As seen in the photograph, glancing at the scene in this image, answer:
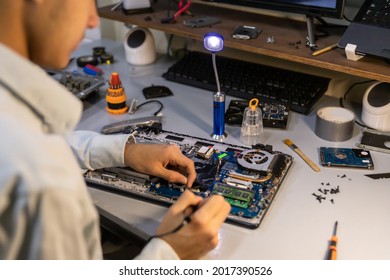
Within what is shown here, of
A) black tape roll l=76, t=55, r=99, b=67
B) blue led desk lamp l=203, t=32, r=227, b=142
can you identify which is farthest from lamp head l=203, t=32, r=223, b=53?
black tape roll l=76, t=55, r=99, b=67

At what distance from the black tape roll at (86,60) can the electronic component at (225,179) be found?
24.3 inches

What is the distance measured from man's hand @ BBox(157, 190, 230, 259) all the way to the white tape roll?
0.46 meters

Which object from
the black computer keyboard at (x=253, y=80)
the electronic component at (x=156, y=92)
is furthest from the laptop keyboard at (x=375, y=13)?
the electronic component at (x=156, y=92)

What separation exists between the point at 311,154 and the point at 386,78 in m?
0.27

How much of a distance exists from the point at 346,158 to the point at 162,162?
47 cm

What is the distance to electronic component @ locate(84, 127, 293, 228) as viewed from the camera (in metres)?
1.00

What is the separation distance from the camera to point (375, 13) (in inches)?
50.9

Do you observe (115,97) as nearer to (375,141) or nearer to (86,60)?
(86,60)

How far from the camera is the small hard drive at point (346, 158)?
115 cm

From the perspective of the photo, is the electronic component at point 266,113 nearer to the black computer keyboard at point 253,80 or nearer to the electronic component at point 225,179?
the black computer keyboard at point 253,80

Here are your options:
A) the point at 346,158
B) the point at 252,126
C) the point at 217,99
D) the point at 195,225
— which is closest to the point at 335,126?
the point at 346,158

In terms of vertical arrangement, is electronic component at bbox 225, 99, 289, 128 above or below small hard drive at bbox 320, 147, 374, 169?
above

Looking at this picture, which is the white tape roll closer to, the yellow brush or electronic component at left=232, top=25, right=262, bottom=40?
the yellow brush
